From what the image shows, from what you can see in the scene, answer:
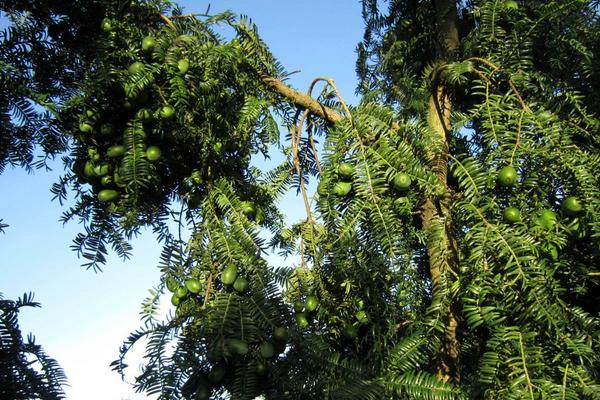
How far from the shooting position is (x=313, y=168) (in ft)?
5.04

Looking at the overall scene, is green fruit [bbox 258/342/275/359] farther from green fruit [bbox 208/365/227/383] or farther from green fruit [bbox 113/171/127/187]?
green fruit [bbox 113/171/127/187]

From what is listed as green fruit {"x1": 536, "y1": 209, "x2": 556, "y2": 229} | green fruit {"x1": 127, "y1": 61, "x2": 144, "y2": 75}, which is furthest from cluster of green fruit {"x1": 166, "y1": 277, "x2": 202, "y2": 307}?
green fruit {"x1": 536, "y1": 209, "x2": 556, "y2": 229}

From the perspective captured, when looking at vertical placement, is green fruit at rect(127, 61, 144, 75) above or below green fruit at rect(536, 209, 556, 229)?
above

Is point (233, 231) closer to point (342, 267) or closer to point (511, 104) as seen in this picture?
point (342, 267)

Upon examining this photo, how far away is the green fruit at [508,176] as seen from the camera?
102 cm

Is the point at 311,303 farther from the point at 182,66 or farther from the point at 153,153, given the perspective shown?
the point at 182,66

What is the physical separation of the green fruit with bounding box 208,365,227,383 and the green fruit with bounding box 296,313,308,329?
0.17m

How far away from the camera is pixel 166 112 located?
3.89ft

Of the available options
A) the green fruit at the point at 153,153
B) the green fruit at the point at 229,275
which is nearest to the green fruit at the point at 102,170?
the green fruit at the point at 153,153

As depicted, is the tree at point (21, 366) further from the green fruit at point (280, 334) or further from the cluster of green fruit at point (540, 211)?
the cluster of green fruit at point (540, 211)

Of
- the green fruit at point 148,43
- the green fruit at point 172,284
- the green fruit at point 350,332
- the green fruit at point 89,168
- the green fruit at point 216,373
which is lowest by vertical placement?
the green fruit at point 350,332

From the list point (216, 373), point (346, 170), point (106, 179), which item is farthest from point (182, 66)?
point (216, 373)

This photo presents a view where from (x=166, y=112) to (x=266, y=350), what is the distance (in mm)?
530

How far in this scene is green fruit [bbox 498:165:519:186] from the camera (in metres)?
1.02
